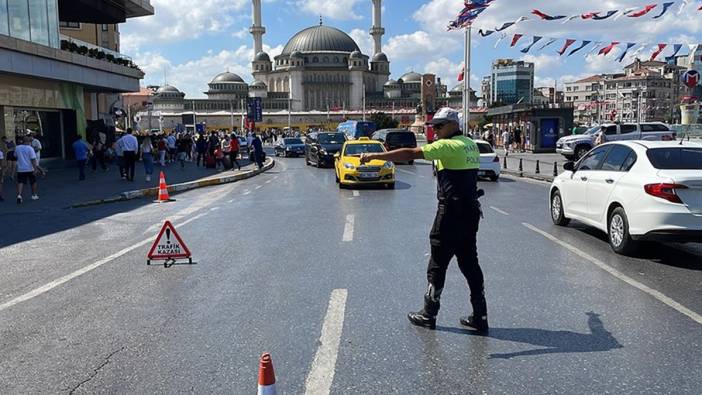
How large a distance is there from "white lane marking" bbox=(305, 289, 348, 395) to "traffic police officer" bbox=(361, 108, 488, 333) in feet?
2.58

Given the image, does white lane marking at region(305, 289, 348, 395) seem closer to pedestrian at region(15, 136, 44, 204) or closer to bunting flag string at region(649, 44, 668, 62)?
pedestrian at region(15, 136, 44, 204)

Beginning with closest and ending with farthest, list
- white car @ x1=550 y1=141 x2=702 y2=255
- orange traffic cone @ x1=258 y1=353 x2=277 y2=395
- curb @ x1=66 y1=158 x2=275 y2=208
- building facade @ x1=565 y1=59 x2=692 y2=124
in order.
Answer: orange traffic cone @ x1=258 y1=353 x2=277 y2=395 < white car @ x1=550 y1=141 x2=702 y2=255 < curb @ x1=66 y1=158 x2=275 y2=208 < building facade @ x1=565 y1=59 x2=692 y2=124

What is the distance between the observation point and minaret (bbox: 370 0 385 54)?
143000 millimetres

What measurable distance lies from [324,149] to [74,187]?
1423cm

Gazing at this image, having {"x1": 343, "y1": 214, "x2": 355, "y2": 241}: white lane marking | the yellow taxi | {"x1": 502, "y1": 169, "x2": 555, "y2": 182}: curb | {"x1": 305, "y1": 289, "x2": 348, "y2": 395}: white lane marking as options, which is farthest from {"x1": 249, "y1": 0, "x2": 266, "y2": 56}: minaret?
{"x1": 305, "y1": 289, "x2": 348, "y2": 395}: white lane marking

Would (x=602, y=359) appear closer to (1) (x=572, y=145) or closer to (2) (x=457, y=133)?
(2) (x=457, y=133)

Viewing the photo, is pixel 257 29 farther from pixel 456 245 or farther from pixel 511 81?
pixel 456 245

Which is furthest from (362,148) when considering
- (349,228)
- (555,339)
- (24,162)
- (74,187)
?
(555,339)

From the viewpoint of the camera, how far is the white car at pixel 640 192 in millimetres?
7688

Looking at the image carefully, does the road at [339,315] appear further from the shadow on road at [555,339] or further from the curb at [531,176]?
the curb at [531,176]

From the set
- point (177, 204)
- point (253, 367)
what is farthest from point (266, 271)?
point (177, 204)

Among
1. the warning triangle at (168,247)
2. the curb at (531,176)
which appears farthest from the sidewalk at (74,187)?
the curb at (531,176)

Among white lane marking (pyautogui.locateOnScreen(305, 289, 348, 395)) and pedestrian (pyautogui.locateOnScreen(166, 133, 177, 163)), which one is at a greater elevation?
pedestrian (pyautogui.locateOnScreen(166, 133, 177, 163))

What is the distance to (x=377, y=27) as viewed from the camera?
5999 inches
